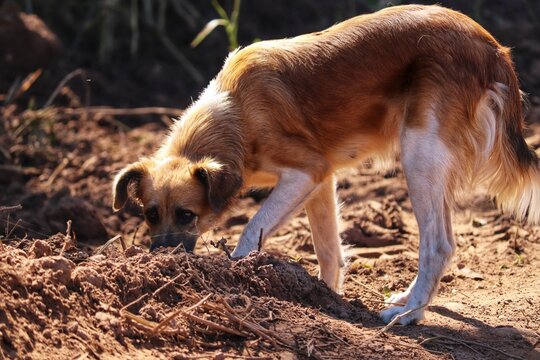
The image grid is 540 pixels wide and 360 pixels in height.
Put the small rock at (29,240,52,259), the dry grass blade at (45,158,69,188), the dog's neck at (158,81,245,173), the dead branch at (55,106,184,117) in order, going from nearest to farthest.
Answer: the small rock at (29,240,52,259), the dog's neck at (158,81,245,173), the dry grass blade at (45,158,69,188), the dead branch at (55,106,184,117)

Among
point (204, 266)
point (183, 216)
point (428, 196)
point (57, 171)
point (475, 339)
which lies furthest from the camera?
point (57, 171)

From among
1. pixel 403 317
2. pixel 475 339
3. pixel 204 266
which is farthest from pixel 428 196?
pixel 204 266

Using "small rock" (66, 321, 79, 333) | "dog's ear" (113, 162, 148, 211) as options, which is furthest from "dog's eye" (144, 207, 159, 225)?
"small rock" (66, 321, 79, 333)

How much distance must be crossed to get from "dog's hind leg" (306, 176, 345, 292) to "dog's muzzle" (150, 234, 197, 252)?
3.55ft

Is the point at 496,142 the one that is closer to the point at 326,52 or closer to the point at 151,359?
the point at 326,52

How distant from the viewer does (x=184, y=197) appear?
6.30m

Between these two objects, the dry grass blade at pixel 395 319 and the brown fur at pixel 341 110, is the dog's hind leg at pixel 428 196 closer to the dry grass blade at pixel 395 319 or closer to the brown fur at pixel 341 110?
the brown fur at pixel 341 110

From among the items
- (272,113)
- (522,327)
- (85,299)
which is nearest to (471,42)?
(272,113)

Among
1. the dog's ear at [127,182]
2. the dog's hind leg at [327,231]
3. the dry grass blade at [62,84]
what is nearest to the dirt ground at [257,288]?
the dog's hind leg at [327,231]

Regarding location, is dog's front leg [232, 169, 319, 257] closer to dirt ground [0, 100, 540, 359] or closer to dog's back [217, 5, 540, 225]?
dog's back [217, 5, 540, 225]

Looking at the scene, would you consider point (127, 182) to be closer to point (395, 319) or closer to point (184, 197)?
point (184, 197)

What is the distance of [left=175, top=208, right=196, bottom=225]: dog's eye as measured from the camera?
632 cm

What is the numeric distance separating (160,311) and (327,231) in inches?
109

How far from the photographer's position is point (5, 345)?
12.6 feet
